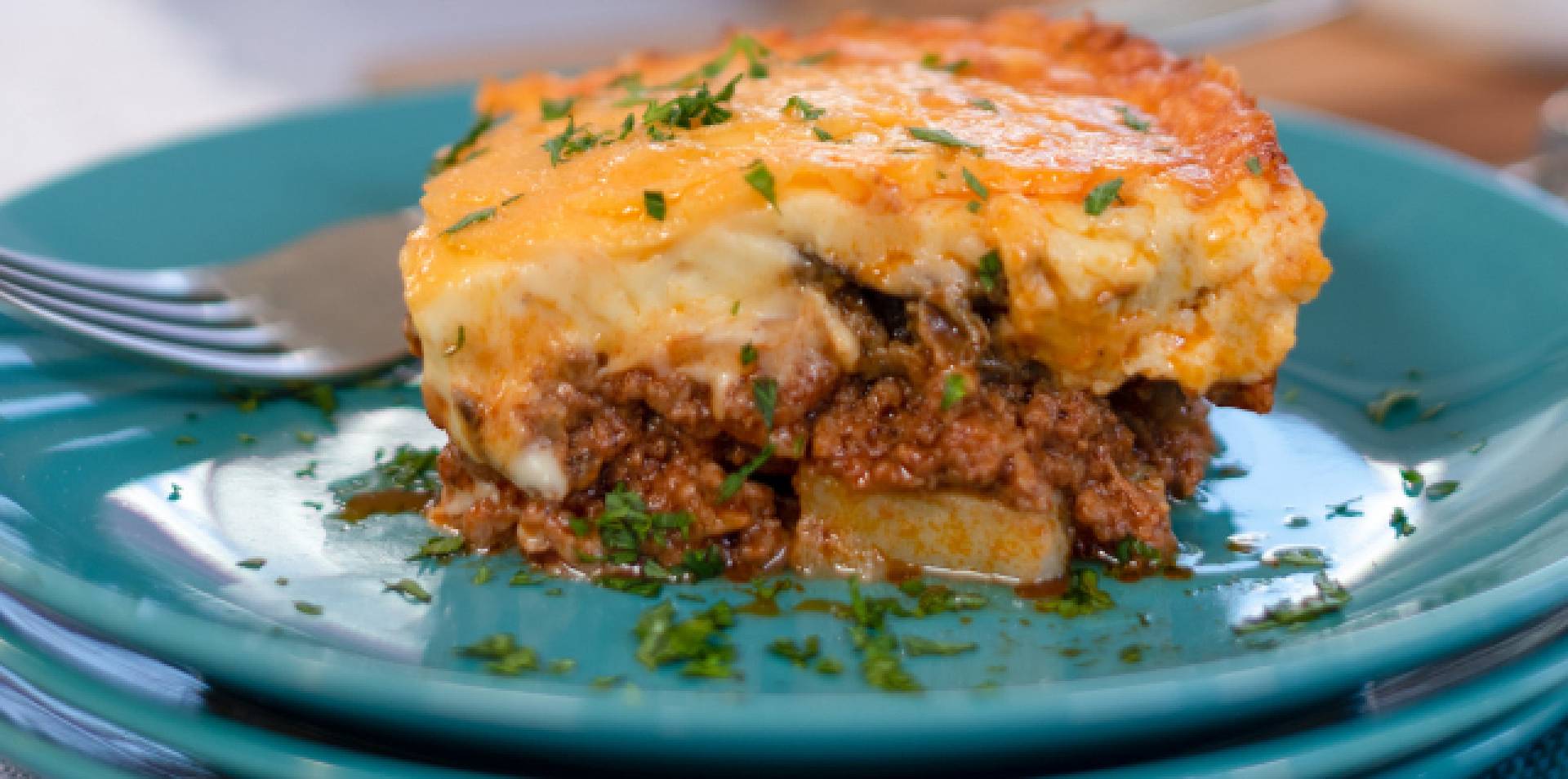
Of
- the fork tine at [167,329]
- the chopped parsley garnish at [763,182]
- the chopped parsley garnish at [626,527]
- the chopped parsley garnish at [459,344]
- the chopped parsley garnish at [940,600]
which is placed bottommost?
Result: the chopped parsley garnish at [940,600]

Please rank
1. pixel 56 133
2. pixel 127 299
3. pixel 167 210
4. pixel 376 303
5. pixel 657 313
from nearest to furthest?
pixel 657 313, pixel 127 299, pixel 376 303, pixel 167 210, pixel 56 133

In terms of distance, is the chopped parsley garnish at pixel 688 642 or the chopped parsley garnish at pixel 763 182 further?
the chopped parsley garnish at pixel 763 182

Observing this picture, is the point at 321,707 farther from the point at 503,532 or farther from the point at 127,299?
the point at 127,299

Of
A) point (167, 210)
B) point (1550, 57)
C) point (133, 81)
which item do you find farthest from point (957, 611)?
point (133, 81)

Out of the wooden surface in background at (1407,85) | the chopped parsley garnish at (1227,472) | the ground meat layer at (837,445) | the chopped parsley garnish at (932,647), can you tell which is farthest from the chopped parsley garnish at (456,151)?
the wooden surface in background at (1407,85)

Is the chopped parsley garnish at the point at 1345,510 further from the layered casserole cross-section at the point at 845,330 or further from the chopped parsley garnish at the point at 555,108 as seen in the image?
the chopped parsley garnish at the point at 555,108

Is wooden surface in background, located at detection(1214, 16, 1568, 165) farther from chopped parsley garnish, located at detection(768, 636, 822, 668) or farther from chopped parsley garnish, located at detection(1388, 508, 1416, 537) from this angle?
chopped parsley garnish, located at detection(768, 636, 822, 668)
